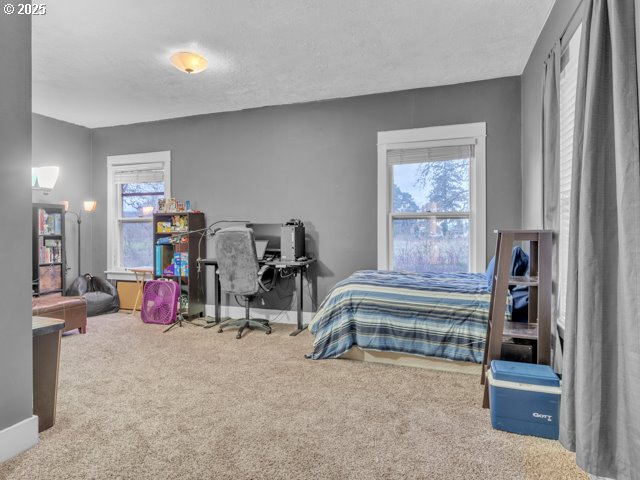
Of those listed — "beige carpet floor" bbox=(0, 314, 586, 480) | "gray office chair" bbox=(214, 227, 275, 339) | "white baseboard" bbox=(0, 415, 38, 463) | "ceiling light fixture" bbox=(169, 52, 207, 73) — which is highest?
"ceiling light fixture" bbox=(169, 52, 207, 73)

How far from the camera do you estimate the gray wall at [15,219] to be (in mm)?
1761

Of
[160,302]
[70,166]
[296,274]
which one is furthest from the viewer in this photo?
[70,166]

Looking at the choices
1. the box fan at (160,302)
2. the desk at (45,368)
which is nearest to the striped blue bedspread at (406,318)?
the desk at (45,368)

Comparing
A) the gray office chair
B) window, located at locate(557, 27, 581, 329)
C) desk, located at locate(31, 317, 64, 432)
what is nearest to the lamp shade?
the gray office chair

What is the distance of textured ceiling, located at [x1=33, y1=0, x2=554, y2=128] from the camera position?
2.63m

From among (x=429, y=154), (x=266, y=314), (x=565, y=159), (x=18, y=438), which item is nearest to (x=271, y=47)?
(x=429, y=154)

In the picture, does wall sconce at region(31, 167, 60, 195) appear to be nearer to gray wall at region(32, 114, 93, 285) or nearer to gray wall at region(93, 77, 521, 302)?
gray wall at region(32, 114, 93, 285)

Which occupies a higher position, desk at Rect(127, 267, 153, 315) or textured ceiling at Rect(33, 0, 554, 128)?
textured ceiling at Rect(33, 0, 554, 128)

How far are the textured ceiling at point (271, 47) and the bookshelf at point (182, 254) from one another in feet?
4.66

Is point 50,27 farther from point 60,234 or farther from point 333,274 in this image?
point 333,274

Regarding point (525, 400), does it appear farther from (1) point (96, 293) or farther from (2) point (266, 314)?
(1) point (96, 293)

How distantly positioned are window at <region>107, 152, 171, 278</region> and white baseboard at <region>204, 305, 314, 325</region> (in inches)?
54.0

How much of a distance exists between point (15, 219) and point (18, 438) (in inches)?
40.3

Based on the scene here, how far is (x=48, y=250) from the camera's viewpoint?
4.64 meters
